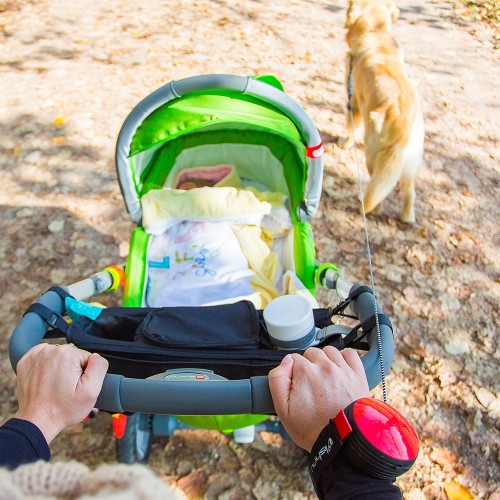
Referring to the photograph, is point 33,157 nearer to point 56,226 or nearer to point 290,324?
point 56,226

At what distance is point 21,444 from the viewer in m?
0.79

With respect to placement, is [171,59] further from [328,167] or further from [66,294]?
[66,294]

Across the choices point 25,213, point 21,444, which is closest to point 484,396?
point 21,444

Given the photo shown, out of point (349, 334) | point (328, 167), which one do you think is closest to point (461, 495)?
point (349, 334)

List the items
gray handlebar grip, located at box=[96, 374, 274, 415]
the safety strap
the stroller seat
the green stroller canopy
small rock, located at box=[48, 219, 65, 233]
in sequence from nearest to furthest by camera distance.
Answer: gray handlebar grip, located at box=[96, 374, 274, 415]
the safety strap
the green stroller canopy
the stroller seat
small rock, located at box=[48, 219, 65, 233]

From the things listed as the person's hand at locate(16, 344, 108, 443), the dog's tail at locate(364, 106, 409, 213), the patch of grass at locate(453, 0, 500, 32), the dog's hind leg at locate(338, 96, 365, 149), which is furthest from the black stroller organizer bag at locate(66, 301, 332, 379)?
the patch of grass at locate(453, 0, 500, 32)

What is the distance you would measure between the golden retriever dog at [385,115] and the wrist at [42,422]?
6.99ft

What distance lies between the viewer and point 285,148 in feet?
7.20

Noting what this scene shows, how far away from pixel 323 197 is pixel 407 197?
0.53 metres

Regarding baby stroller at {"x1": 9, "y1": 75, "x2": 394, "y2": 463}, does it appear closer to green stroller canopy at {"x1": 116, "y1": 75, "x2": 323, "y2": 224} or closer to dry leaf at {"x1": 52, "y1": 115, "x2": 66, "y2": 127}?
green stroller canopy at {"x1": 116, "y1": 75, "x2": 323, "y2": 224}

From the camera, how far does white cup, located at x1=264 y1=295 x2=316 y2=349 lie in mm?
1224

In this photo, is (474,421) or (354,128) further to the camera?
(354,128)

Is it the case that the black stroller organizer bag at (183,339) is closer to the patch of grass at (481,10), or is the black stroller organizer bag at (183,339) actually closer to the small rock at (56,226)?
the small rock at (56,226)

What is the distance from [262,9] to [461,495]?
529 cm
